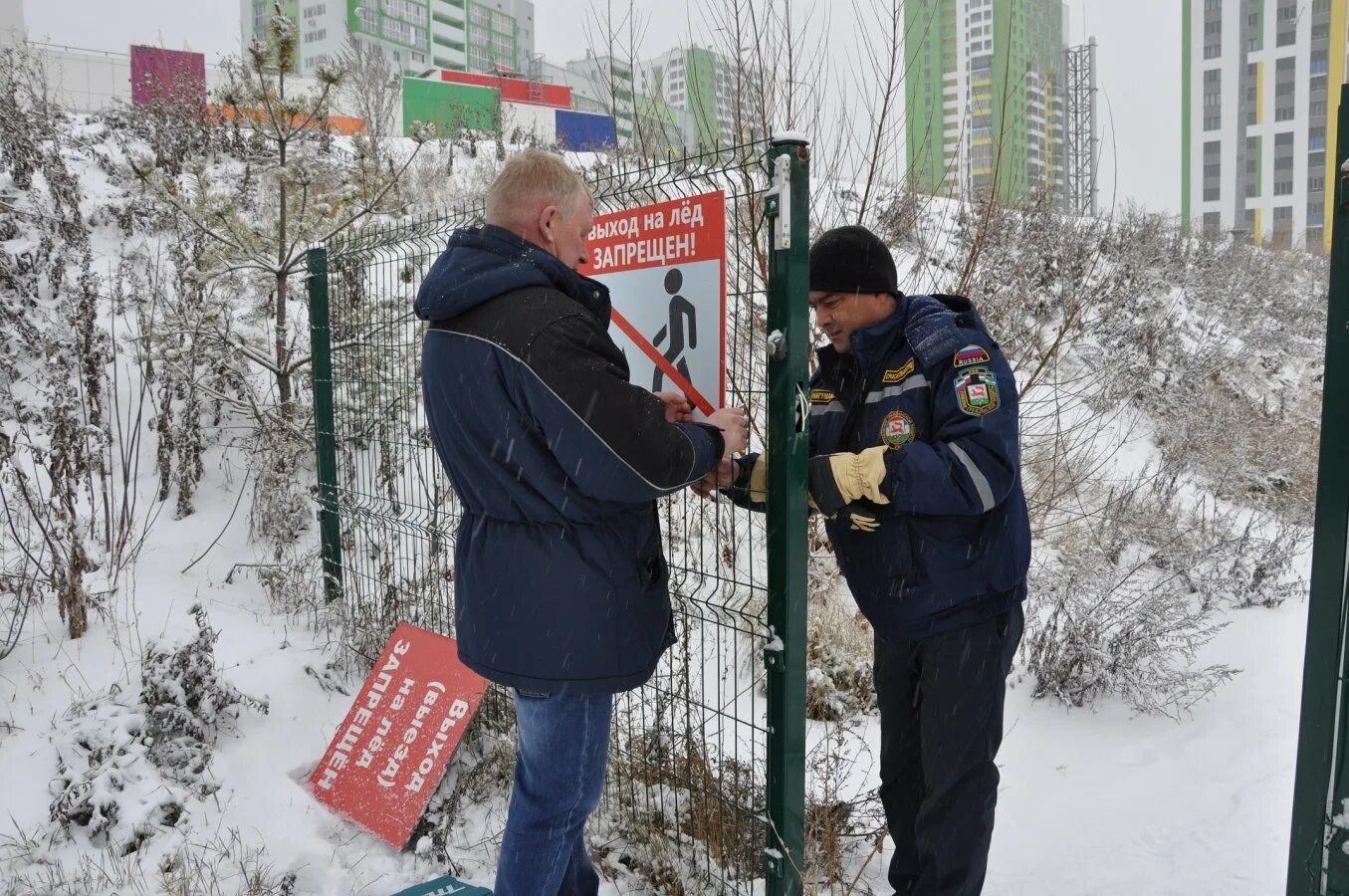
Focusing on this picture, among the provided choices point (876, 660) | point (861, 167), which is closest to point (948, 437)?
point (876, 660)

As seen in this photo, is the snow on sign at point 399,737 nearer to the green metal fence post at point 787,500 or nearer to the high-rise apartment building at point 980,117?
the green metal fence post at point 787,500

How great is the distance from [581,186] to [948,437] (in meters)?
1.04

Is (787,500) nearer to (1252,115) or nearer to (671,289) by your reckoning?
(671,289)

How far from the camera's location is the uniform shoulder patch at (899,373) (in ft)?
6.89

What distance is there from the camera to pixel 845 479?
200cm

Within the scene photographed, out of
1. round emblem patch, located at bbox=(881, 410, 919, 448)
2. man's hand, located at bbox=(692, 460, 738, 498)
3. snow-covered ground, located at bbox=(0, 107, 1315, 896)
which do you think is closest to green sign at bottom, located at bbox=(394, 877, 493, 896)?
snow-covered ground, located at bbox=(0, 107, 1315, 896)

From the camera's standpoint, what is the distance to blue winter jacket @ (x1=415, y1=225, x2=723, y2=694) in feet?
5.50

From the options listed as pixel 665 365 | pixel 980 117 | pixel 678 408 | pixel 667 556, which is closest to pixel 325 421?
pixel 667 556

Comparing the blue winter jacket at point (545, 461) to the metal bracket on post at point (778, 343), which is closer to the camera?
the blue winter jacket at point (545, 461)

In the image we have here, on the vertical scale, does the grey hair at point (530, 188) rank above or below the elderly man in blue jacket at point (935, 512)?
above

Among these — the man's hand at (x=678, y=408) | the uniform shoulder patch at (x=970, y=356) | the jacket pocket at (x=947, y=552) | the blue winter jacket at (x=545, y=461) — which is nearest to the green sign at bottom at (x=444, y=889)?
the blue winter jacket at (x=545, y=461)

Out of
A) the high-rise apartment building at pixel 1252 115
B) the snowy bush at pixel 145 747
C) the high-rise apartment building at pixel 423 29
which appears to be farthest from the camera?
the high-rise apartment building at pixel 423 29

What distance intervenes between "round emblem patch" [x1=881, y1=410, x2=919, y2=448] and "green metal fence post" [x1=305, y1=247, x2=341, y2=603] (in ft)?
11.4

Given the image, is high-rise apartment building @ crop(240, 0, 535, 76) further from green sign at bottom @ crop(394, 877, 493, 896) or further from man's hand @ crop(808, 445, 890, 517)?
man's hand @ crop(808, 445, 890, 517)
